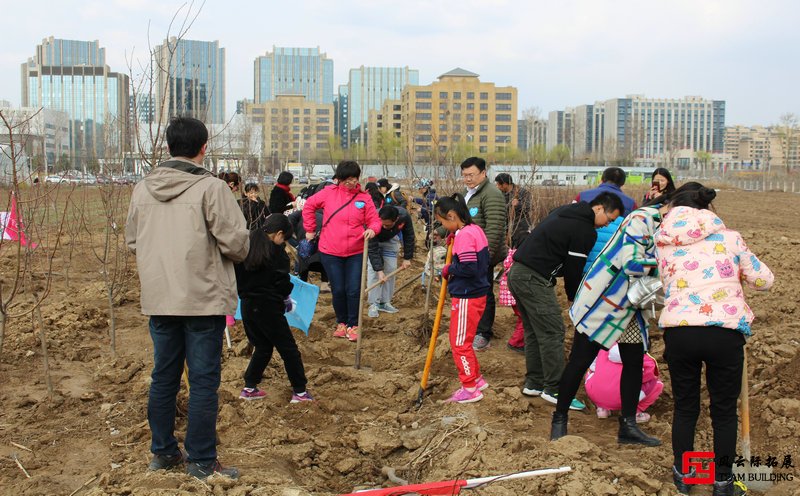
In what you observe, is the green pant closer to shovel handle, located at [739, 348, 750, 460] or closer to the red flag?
shovel handle, located at [739, 348, 750, 460]

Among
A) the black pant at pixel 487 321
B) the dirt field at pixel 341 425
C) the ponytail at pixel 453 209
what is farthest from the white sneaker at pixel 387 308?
the ponytail at pixel 453 209

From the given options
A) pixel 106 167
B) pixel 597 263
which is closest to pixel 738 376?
pixel 597 263

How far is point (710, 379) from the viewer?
3.83 m

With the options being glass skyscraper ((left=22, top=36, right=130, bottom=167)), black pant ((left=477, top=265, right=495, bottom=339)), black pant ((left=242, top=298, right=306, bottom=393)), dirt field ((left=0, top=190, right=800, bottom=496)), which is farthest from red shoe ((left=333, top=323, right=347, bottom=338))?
glass skyscraper ((left=22, top=36, right=130, bottom=167))

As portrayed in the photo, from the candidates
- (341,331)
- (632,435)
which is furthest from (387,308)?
(632,435)

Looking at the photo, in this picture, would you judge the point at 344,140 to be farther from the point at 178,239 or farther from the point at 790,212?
the point at 178,239

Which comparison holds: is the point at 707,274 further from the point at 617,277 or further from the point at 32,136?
the point at 32,136

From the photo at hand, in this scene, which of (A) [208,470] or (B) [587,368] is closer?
(A) [208,470]

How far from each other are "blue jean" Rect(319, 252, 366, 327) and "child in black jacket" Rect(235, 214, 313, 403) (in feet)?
5.80

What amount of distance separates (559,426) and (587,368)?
0.40 meters

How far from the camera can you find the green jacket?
6445 millimetres

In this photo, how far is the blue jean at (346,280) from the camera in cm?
716

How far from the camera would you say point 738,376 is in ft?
12.3

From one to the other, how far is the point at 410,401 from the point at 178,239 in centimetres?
263
